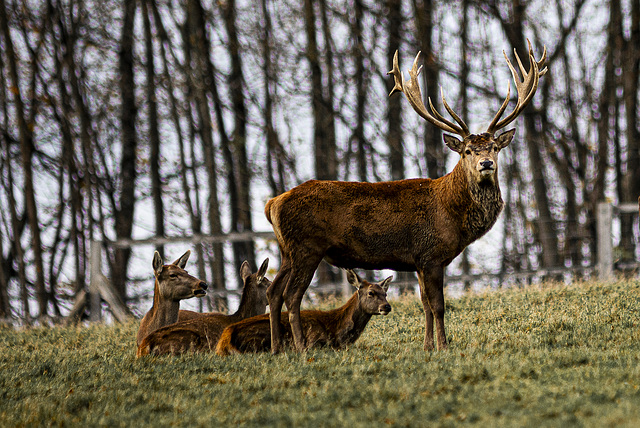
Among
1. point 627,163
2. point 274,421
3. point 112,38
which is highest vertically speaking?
point 112,38

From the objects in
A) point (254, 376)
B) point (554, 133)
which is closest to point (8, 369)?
point (254, 376)

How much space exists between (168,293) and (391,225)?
137 inches

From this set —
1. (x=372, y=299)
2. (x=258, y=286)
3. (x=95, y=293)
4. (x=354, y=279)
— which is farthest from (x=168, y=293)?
(x=95, y=293)

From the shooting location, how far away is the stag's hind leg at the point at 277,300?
841cm

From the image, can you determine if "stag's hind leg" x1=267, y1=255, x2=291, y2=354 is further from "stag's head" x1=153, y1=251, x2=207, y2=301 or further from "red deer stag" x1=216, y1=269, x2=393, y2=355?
"stag's head" x1=153, y1=251, x2=207, y2=301

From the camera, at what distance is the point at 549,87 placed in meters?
23.9

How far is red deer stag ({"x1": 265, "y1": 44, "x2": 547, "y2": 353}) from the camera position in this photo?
8.18 metres

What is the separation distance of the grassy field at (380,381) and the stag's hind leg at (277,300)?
425mm

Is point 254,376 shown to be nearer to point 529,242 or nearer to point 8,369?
point 8,369

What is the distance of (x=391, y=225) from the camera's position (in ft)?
26.9

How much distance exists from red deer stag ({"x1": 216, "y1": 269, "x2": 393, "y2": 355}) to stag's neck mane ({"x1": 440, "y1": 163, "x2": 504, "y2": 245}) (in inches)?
51.2

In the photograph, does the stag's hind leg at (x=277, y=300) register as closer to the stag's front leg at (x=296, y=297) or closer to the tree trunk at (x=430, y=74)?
the stag's front leg at (x=296, y=297)

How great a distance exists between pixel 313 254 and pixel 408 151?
49.5ft

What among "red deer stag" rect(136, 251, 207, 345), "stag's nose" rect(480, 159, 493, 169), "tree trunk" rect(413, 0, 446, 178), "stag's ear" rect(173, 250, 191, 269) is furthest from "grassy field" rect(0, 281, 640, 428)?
"tree trunk" rect(413, 0, 446, 178)
